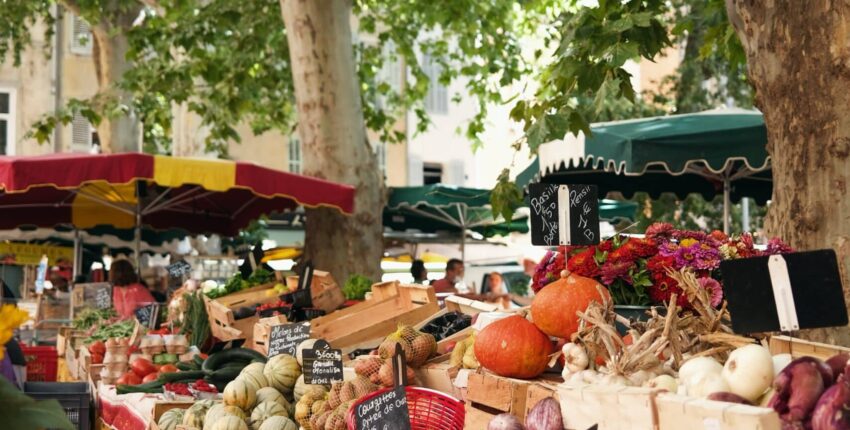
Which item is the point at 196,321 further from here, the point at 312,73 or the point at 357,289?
the point at 312,73

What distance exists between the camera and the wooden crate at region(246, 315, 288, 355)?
6.41 meters

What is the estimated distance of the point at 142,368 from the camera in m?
6.79

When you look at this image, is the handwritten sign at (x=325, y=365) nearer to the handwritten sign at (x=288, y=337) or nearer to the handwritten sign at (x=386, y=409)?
the handwritten sign at (x=288, y=337)

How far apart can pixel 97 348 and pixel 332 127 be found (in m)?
4.02

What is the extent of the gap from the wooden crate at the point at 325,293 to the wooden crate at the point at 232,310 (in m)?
0.45

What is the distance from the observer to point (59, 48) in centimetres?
2431

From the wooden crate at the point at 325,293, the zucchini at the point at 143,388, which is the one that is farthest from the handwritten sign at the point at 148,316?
the zucchini at the point at 143,388

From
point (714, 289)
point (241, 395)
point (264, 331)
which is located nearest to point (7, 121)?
point (264, 331)

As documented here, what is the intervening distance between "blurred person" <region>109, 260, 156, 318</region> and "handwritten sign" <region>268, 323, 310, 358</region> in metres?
5.21

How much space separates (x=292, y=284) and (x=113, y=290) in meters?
3.63

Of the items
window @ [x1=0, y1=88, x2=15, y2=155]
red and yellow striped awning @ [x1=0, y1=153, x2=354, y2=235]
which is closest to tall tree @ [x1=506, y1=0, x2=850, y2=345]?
red and yellow striped awning @ [x1=0, y1=153, x2=354, y2=235]

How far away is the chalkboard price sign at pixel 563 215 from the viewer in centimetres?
404

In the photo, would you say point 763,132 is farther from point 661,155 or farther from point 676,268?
point 676,268

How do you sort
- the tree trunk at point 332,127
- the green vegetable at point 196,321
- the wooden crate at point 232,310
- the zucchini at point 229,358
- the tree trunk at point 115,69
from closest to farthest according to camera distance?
the zucchini at point 229,358
the wooden crate at point 232,310
the green vegetable at point 196,321
the tree trunk at point 332,127
the tree trunk at point 115,69
